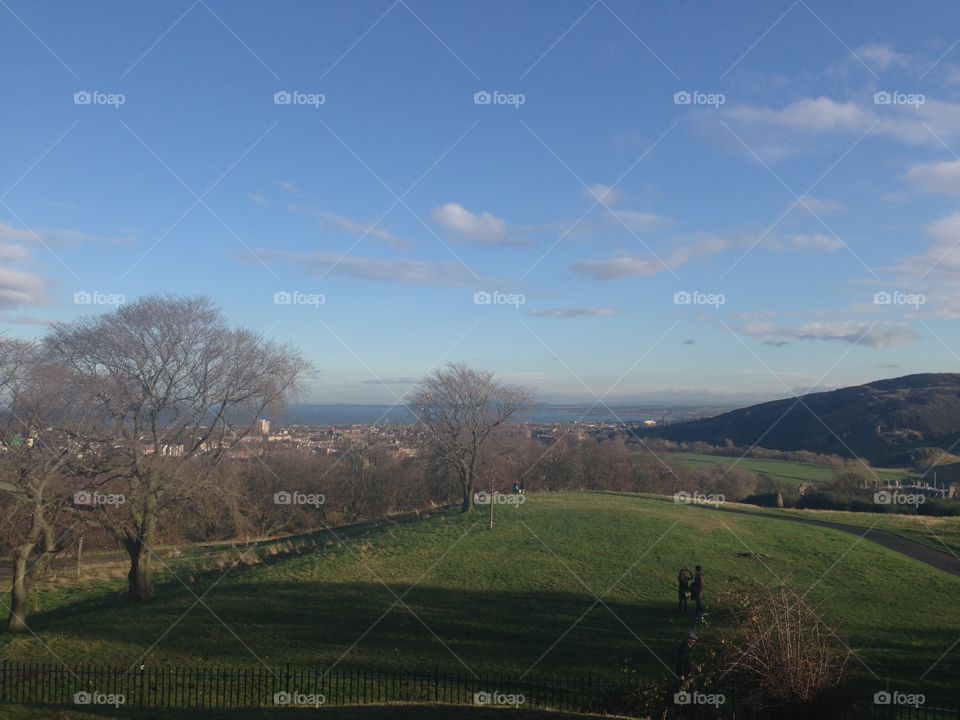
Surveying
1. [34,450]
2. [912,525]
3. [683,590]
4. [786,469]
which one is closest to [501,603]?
[683,590]

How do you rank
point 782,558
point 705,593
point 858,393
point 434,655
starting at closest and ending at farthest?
point 434,655
point 705,593
point 782,558
point 858,393

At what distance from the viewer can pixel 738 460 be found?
7006 centimetres

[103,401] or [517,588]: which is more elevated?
[103,401]

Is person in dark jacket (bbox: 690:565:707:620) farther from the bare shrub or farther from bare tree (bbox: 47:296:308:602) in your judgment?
bare tree (bbox: 47:296:308:602)

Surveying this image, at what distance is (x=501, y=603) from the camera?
1892cm

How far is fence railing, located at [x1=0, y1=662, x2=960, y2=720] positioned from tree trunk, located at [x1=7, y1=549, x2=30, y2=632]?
5.80m

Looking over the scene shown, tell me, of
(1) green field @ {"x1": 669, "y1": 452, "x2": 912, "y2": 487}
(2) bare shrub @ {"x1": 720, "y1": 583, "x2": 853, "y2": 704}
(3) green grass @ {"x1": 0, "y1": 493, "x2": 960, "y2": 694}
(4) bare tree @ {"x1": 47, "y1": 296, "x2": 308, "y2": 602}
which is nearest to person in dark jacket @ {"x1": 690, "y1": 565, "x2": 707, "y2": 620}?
(3) green grass @ {"x1": 0, "y1": 493, "x2": 960, "y2": 694}

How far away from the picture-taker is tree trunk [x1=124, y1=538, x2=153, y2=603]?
21.3 metres

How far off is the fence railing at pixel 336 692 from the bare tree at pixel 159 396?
7.69 m

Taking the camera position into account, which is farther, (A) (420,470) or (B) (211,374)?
(A) (420,470)

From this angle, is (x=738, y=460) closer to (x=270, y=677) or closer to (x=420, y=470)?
(x=420, y=470)

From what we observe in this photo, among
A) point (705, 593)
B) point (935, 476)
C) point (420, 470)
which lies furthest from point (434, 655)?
point (935, 476)

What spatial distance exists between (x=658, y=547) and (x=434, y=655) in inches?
516

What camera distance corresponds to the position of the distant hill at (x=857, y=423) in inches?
3017
